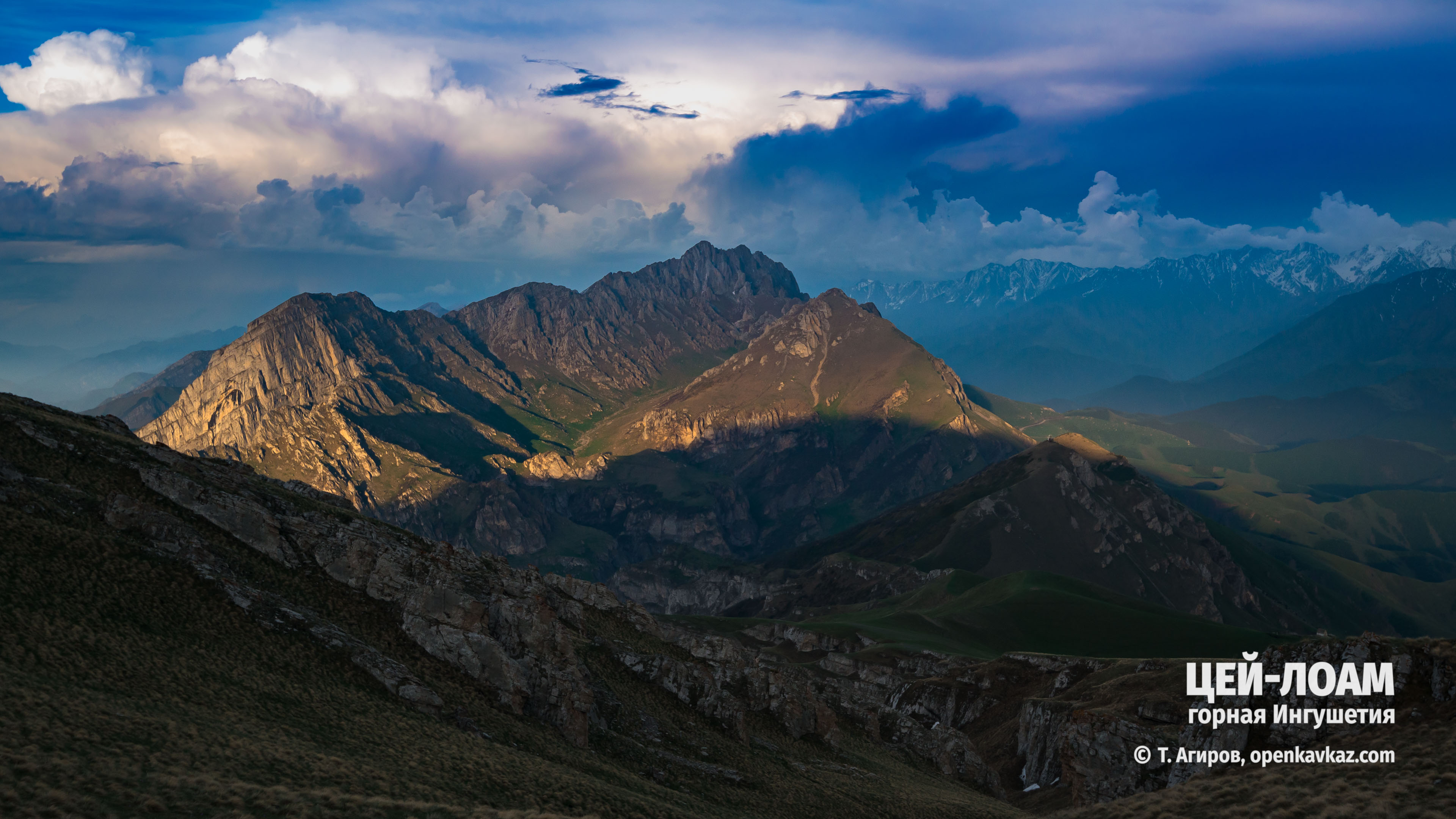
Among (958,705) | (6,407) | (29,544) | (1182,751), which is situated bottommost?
(958,705)

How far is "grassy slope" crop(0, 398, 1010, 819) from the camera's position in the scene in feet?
109

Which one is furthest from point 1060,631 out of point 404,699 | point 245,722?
point 245,722

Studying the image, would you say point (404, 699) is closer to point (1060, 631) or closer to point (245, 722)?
point (245, 722)

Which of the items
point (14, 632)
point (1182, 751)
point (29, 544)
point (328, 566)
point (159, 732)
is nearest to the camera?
point (159, 732)

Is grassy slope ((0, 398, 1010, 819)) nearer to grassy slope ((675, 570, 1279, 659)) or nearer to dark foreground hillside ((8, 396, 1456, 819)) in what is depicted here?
dark foreground hillside ((8, 396, 1456, 819))

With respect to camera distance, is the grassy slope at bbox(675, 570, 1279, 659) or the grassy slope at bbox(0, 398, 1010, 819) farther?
the grassy slope at bbox(675, 570, 1279, 659)

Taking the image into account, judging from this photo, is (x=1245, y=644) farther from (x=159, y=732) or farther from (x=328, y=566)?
(x=159, y=732)

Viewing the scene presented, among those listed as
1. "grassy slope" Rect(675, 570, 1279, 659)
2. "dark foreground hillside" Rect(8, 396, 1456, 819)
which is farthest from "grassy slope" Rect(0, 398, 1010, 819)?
"grassy slope" Rect(675, 570, 1279, 659)

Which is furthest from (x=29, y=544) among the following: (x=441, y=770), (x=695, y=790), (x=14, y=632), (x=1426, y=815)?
(x=1426, y=815)

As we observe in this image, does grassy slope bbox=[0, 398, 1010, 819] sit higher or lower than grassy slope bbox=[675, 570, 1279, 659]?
higher

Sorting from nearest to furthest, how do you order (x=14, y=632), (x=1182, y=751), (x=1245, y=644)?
(x=14, y=632), (x=1182, y=751), (x=1245, y=644)

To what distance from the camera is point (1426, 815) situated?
30406mm

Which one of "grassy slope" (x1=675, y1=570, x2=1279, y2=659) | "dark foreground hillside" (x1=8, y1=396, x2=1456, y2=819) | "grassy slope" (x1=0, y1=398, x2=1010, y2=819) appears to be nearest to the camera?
"grassy slope" (x1=0, y1=398, x2=1010, y2=819)

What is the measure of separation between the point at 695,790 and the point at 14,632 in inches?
1517
